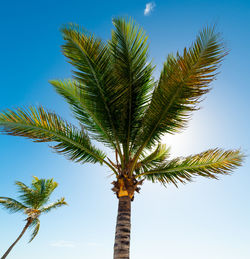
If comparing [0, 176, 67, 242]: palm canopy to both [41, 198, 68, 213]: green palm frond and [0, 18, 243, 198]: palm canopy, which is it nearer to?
[41, 198, 68, 213]: green palm frond

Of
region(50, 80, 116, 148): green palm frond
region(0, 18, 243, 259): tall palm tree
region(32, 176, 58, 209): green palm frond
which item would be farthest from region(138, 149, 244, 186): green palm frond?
region(32, 176, 58, 209): green palm frond

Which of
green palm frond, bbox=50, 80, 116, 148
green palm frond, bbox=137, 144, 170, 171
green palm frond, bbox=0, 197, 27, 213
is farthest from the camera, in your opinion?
green palm frond, bbox=0, 197, 27, 213

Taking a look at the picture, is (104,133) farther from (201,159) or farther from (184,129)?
(201,159)

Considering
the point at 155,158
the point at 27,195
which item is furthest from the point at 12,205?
the point at 155,158

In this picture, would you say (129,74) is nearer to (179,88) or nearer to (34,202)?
(179,88)

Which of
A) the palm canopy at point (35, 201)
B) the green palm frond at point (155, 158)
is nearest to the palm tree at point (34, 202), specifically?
the palm canopy at point (35, 201)

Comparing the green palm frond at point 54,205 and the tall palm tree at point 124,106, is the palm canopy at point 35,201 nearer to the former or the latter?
the green palm frond at point 54,205

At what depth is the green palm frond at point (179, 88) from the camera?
180 inches

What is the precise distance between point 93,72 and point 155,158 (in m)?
3.98

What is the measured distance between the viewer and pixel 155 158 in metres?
7.45

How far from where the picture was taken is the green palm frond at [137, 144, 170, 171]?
272 inches

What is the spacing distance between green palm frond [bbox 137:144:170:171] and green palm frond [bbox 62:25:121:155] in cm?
198

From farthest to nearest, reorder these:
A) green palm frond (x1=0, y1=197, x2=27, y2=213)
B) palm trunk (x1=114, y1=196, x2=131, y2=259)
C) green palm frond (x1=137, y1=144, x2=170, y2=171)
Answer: green palm frond (x1=0, y1=197, x2=27, y2=213) → green palm frond (x1=137, y1=144, x2=170, y2=171) → palm trunk (x1=114, y1=196, x2=131, y2=259)

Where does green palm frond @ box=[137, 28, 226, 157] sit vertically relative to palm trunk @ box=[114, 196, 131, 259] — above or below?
above
